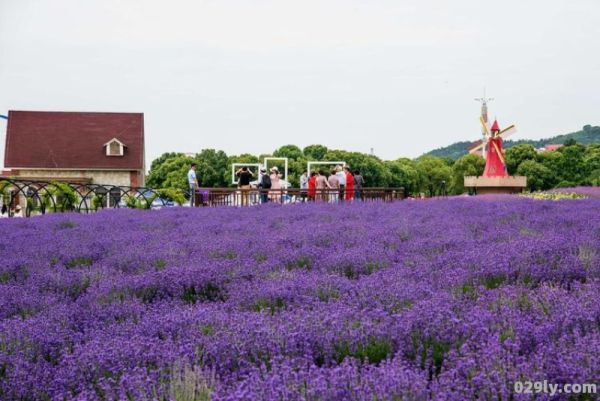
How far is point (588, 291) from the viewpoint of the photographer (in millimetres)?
3732

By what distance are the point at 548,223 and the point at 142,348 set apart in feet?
17.8

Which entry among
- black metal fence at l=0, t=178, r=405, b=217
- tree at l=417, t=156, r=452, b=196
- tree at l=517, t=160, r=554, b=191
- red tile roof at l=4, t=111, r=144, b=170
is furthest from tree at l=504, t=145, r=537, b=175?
black metal fence at l=0, t=178, r=405, b=217

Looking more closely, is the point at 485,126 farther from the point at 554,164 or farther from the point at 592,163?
the point at 592,163

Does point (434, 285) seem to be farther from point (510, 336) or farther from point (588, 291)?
point (510, 336)

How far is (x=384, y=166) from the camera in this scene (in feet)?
275

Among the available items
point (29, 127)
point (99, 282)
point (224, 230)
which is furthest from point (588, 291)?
point (29, 127)

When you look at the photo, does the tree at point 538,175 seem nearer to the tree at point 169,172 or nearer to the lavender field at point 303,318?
the tree at point 169,172

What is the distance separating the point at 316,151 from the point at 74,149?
41.2 meters

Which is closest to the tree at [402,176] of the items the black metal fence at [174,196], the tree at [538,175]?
the tree at [538,175]

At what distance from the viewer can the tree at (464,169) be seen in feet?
265

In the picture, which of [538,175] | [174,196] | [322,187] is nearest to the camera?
[174,196]

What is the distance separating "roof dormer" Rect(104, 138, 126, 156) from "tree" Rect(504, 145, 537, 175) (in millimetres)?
40066

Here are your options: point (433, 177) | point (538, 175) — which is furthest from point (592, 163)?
point (433, 177)

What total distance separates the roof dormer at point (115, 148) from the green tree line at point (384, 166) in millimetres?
23068
